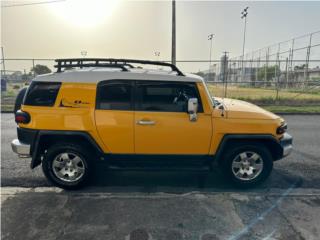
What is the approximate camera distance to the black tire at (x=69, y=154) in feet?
12.1

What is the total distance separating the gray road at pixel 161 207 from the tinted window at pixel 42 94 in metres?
1.37

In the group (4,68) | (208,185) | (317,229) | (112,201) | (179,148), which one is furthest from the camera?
(4,68)

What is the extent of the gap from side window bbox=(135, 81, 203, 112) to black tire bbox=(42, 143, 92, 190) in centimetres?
114

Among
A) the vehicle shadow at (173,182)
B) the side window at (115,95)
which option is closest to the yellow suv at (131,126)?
the side window at (115,95)

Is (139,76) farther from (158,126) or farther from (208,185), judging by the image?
(208,185)

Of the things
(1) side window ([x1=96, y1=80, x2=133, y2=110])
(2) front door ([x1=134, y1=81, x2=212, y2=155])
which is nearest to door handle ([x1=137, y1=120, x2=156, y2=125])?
(2) front door ([x1=134, y1=81, x2=212, y2=155])

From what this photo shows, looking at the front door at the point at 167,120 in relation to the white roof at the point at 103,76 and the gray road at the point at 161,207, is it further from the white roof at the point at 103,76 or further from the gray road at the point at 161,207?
the gray road at the point at 161,207

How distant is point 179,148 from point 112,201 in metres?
1.25

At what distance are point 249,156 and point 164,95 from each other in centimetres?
167

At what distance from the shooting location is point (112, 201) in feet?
11.2

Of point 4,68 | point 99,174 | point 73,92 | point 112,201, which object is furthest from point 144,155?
point 4,68

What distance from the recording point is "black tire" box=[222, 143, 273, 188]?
3.73 metres

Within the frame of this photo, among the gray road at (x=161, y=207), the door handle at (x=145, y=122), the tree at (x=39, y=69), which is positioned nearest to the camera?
the gray road at (x=161, y=207)

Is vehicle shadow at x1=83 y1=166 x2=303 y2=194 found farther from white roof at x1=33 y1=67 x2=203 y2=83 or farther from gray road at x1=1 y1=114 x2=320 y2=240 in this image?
white roof at x1=33 y1=67 x2=203 y2=83
